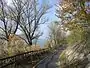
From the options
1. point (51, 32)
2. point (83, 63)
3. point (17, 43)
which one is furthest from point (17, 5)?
point (51, 32)

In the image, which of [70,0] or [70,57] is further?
[70,0]

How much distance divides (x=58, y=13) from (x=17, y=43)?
1114 cm

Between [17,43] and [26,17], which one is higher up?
[26,17]

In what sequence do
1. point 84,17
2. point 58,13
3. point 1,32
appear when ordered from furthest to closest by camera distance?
point 1,32
point 58,13
point 84,17

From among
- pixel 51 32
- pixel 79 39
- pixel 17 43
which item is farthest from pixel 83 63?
pixel 51 32

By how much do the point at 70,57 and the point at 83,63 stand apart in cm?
158

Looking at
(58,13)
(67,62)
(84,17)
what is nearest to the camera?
(67,62)

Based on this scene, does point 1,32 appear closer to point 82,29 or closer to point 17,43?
point 17,43

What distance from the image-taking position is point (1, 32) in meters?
35.7

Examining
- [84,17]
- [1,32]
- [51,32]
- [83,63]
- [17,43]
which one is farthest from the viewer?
[51,32]

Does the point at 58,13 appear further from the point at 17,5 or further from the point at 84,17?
the point at 17,5

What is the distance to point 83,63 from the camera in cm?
1313

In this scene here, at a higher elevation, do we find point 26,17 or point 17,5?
point 17,5

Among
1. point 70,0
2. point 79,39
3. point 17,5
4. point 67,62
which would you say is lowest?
point 67,62
